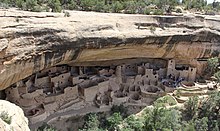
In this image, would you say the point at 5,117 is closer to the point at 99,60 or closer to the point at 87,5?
the point at 99,60

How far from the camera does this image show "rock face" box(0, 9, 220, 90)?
12.3 metres

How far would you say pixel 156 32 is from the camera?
1730 centimetres

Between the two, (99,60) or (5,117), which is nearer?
(5,117)

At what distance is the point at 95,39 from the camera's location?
1501cm

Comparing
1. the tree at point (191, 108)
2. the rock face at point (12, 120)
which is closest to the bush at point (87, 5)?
the tree at point (191, 108)

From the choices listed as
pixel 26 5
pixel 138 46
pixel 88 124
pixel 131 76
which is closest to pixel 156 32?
pixel 138 46

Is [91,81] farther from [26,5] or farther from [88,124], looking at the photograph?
[26,5]

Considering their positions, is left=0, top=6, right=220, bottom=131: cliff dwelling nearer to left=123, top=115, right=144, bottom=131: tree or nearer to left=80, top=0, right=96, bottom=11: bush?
left=123, top=115, right=144, bottom=131: tree

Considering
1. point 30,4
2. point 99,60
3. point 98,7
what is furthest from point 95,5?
point 30,4

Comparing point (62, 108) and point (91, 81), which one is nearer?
point (62, 108)

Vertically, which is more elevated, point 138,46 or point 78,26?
point 78,26

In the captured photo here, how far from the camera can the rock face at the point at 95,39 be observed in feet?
40.2

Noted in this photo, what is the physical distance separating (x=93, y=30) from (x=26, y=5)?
4.91 m

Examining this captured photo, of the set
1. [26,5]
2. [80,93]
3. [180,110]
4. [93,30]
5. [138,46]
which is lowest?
[180,110]
